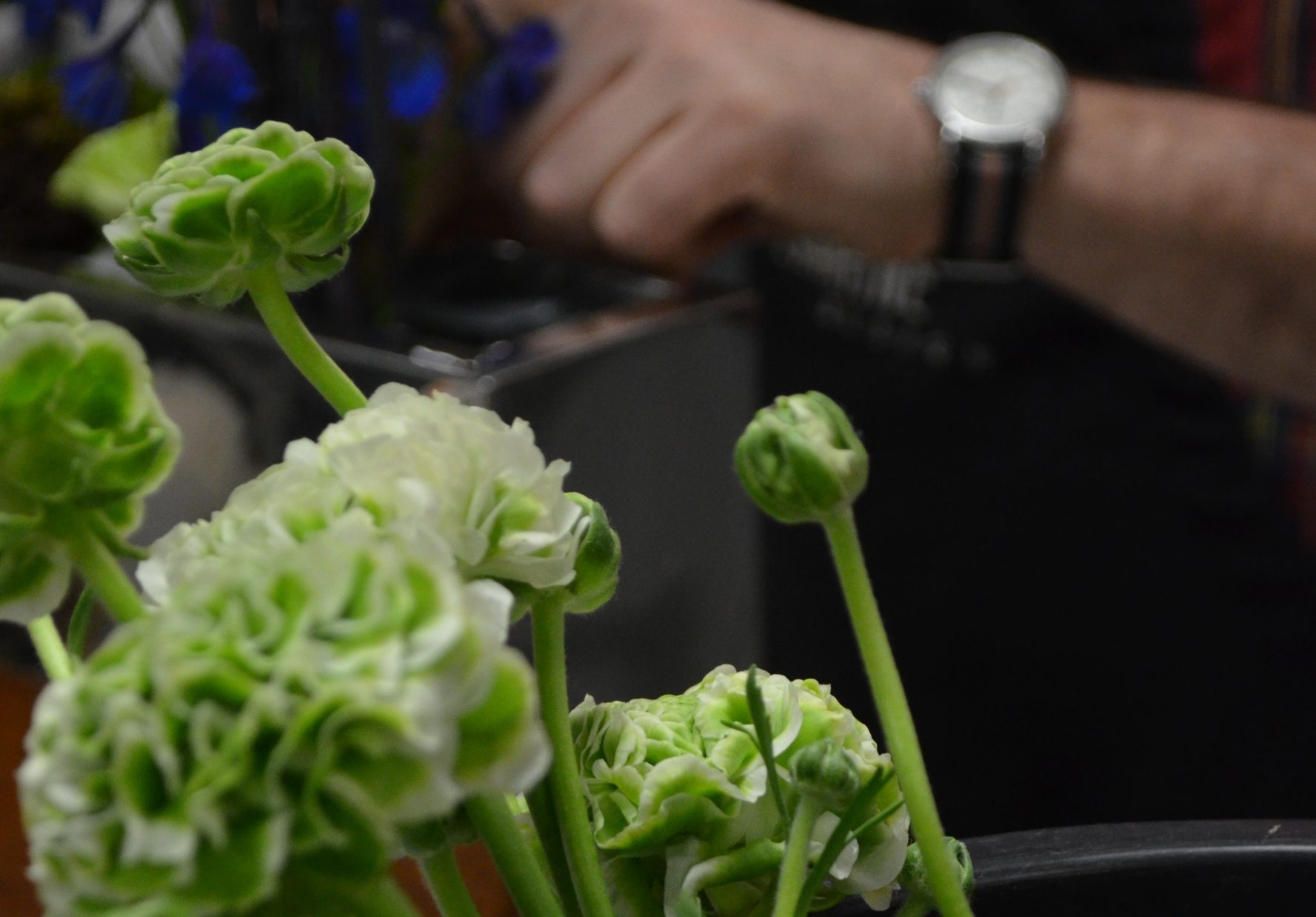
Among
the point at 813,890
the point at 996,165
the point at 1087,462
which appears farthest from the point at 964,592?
the point at 813,890

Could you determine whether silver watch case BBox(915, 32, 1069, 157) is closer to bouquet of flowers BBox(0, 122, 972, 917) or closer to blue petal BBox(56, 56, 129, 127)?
blue petal BBox(56, 56, 129, 127)

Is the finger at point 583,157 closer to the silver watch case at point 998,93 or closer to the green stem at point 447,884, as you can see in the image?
the silver watch case at point 998,93

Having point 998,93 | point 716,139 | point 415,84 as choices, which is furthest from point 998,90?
point 415,84

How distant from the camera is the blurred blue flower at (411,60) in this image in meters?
0.39

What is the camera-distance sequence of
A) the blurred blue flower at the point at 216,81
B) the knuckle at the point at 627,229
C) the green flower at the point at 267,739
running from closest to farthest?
the green flower at the point at 267,739, the blurred blue flower at the point at 216,81, the knuckle at the point at 627,229

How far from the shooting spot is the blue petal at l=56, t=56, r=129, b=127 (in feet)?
1.39

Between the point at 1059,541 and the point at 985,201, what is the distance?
165mm

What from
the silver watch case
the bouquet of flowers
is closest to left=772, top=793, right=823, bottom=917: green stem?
the bouquet of flowers

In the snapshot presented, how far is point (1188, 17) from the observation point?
548mm

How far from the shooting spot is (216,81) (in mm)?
371

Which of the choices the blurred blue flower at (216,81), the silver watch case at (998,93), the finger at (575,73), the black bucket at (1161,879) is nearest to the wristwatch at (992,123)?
the silver watch case at (998,93)

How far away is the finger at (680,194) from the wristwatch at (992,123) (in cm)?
8

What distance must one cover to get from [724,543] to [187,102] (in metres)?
0.21

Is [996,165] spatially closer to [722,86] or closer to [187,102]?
[722,86]
